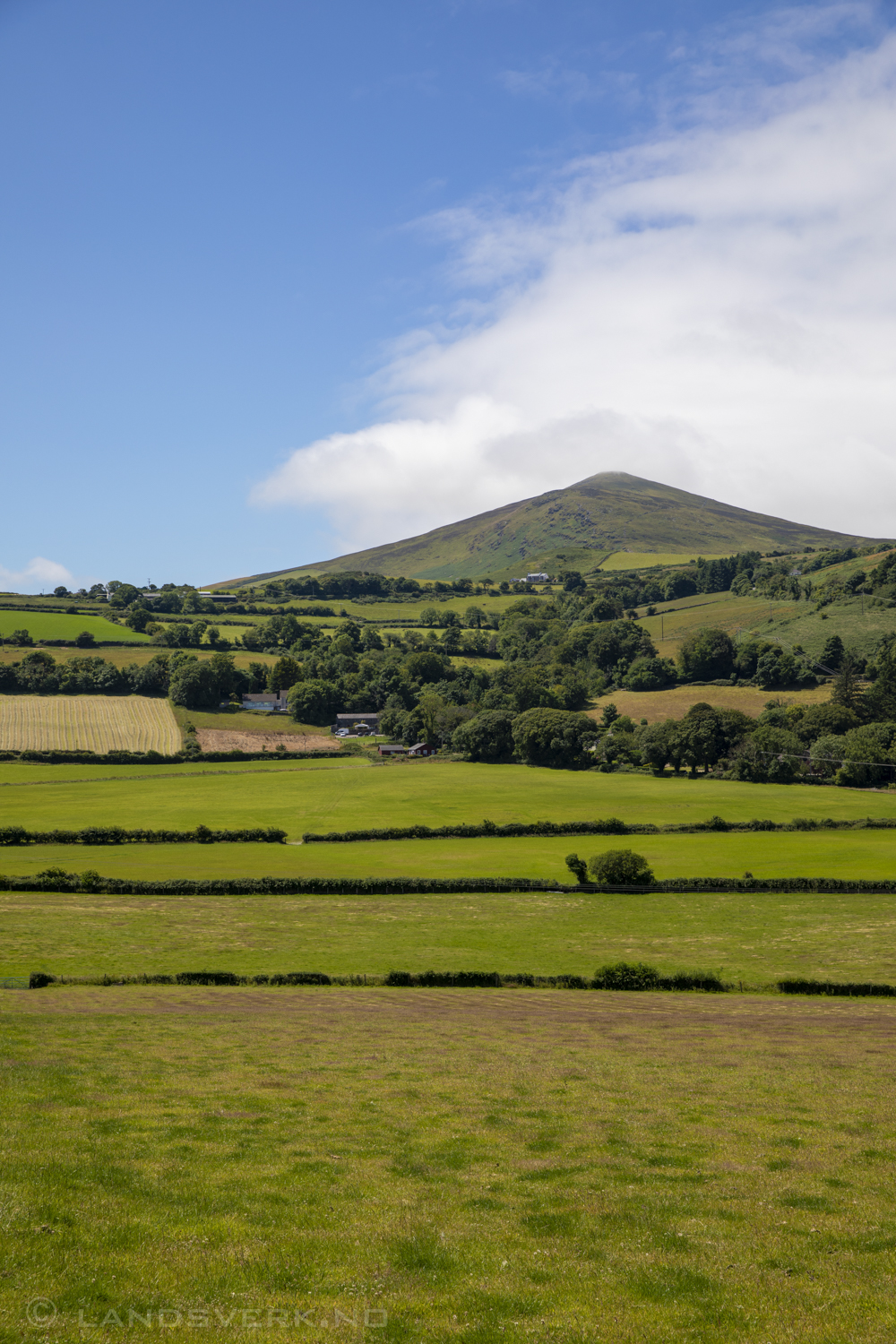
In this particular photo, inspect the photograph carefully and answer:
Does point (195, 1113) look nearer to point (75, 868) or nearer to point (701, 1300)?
point (701, 1300)

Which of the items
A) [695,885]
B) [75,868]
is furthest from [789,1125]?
[75,868]

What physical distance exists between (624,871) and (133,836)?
1934 inches

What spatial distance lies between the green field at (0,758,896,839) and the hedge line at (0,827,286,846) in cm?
301

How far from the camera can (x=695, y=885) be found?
6519 cm

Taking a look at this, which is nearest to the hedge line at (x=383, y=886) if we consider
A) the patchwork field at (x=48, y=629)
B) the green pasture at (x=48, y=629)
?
the green pasture at (x=48, y=629)

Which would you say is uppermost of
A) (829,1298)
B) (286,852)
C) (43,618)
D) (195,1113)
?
(43,618)

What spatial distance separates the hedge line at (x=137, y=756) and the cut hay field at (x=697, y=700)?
211ft

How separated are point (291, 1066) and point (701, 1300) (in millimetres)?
15507

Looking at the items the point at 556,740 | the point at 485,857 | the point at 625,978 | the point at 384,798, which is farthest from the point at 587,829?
the point at 556,740

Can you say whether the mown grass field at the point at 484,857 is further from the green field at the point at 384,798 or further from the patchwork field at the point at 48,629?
the patchwork field at the point at 48,629

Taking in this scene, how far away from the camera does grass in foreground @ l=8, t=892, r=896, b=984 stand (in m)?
44.5

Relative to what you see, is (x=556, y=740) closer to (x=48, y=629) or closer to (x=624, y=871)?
(x=624, y=871)

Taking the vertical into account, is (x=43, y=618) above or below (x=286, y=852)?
above

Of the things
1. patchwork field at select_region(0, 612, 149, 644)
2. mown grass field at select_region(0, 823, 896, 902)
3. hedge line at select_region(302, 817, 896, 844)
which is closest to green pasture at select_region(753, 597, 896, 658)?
hedge line at select_region(302, 817, 896, 844)
